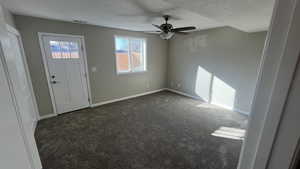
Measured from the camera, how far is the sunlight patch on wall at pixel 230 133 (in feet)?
8.17

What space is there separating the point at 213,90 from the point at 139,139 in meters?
2.98

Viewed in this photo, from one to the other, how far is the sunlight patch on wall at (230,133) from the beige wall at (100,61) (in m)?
3.10

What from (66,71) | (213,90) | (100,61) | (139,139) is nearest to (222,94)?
(213,90)

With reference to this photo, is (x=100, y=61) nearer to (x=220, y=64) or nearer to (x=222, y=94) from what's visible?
(x=220, y=64)

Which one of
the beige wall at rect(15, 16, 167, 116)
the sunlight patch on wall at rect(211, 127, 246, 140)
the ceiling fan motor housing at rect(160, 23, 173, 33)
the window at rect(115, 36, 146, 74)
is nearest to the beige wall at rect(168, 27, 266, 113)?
the beige wall at rect(15, 16, 167, 116)

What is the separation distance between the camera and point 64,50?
10.6 ft

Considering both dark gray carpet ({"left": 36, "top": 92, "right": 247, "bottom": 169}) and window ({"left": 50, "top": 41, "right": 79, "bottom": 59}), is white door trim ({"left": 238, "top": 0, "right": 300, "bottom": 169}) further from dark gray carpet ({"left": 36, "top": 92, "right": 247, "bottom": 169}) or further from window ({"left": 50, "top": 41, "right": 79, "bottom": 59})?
window ({"left": 50, "top": 41, "right": 79, "bottom": 59})

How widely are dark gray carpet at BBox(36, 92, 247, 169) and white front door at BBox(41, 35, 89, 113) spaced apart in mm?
387

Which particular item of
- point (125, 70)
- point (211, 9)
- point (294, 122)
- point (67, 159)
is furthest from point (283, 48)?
point (125, 70)

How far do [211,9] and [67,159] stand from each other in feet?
10.2

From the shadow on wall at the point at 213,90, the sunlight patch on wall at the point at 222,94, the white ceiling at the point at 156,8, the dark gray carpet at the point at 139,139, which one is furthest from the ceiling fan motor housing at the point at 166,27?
the sunlight patch on wall at the point at 222,94

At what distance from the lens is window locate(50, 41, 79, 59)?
3.08m

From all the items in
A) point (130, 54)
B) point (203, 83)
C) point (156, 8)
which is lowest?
point (203, 83)

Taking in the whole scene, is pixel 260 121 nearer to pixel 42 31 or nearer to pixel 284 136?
pixel 284 136
